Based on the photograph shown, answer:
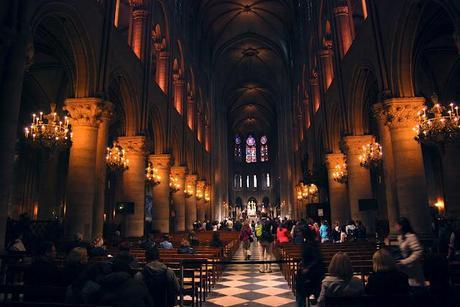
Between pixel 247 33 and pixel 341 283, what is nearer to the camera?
pixel 341 283

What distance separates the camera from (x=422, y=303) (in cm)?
355

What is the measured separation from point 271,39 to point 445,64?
25.4 m

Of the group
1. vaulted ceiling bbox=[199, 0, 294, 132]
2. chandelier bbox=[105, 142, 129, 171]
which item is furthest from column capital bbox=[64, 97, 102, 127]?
vaulted ceiling bbox=[199, 0, 294, 132]

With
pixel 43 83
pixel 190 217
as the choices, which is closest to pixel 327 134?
pixel 190 217

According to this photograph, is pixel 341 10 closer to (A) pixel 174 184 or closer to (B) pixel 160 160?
(B) pixel 160 160

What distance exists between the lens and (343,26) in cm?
1870

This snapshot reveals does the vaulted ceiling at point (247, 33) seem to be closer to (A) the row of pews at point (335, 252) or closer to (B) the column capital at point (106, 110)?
(B) the column capital at point (106, 110)

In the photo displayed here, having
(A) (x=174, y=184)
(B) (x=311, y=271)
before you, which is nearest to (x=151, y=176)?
(A) (x=174, y=184)

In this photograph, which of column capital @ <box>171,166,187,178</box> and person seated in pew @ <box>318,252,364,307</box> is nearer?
person seated in pew @ <box>318,252,364,307</box>

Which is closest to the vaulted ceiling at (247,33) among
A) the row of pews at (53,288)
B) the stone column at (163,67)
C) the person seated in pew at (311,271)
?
the stone column at (163,67)

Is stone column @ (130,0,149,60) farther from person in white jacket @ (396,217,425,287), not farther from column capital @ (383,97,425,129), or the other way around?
person in white jacket @ (396,217,425,287)

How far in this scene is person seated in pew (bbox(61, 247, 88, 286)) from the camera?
4.89 meters

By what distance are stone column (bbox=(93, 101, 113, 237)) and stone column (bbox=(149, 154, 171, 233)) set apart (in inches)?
305

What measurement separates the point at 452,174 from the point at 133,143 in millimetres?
17960
